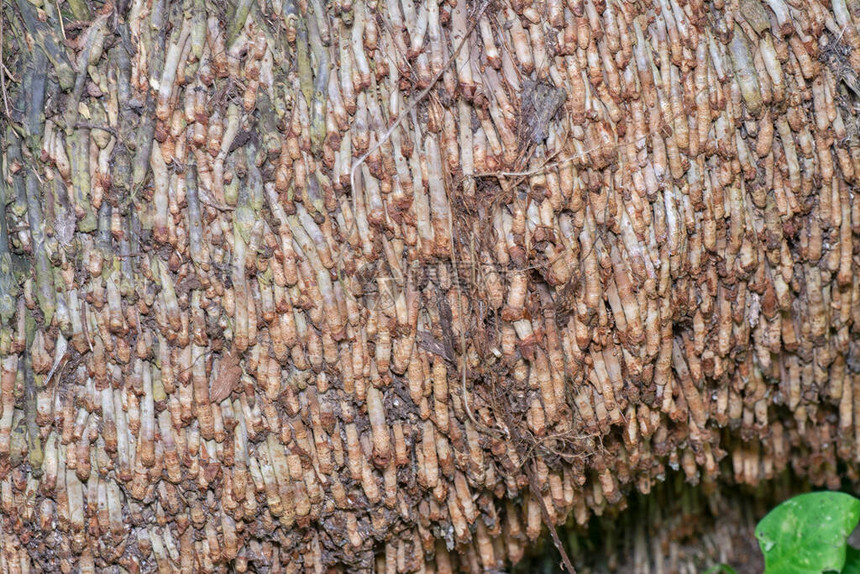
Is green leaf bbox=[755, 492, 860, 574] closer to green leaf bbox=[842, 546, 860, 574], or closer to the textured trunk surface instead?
green leaf bbox=[842, 546, 860, 574]

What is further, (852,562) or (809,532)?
(852,562)

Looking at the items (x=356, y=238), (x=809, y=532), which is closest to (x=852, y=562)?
(x=809, y=532)

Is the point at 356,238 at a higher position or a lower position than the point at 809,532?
higher

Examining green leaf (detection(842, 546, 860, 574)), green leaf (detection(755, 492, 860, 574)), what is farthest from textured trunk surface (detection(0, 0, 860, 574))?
green leaf (detection(842, 546, 860, 574))

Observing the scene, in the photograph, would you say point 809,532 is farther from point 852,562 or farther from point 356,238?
point 356,238

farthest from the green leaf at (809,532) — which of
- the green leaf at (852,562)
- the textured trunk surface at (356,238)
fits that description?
the textured trunk surface at (356,238)

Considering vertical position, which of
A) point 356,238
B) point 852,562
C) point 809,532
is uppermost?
point 356,238
